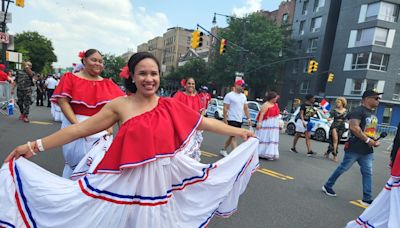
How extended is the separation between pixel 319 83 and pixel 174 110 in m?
40.8

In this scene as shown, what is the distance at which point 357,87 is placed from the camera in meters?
33.7

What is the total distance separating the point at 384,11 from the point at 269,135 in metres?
31.9

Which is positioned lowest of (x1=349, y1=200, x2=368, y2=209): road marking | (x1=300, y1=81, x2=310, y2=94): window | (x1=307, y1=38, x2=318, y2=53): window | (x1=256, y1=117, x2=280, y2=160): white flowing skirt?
(x1=349, y1=200, x2=368, y2=209): road marking

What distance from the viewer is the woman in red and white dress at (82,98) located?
3.50m

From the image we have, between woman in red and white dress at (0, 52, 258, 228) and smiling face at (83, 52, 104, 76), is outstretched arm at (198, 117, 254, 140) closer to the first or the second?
woman in red and white dress at (0, 52, 258, 228)

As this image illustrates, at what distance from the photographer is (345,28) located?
35688 millimetres

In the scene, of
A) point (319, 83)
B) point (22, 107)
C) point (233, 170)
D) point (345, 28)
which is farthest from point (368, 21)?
point (233, 170)

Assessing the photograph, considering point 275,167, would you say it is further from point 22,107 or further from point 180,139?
point 22,107

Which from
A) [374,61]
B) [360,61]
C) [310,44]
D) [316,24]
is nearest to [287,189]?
[374,61]

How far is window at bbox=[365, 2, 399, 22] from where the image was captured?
32.1 m

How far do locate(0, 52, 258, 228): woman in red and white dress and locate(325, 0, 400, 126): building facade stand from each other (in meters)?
34.3

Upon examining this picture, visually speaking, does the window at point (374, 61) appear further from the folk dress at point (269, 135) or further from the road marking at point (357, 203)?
the road marking at point (357, 203)

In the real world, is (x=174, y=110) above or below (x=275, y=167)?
above

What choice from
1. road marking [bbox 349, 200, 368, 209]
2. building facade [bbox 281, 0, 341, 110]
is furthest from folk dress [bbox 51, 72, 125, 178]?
building facade [bbox 281, 0, 341, 110]
